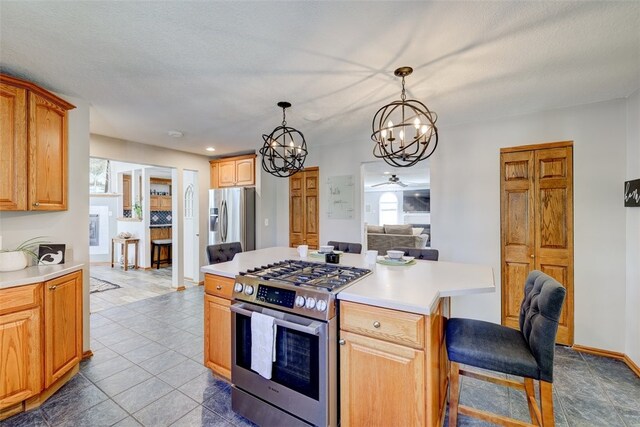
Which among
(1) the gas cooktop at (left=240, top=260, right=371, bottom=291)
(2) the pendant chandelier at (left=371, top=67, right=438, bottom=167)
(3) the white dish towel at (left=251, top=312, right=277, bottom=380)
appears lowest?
(3) the white dish towel at (left=251, top=312, right=277, bottom=380)

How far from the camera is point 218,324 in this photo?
7.10ft

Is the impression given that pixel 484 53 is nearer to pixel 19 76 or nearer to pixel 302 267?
pixel 302 267

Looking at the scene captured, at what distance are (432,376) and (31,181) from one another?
3.08 m

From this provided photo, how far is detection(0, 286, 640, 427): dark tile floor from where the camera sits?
188 centimetres

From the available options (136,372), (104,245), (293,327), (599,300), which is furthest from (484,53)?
(104,245)

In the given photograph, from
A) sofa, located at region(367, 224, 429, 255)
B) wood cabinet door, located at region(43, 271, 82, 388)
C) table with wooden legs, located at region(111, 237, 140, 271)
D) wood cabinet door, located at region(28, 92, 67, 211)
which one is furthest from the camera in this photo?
table with wooden legs, located at region(111, 237, 140, 271)

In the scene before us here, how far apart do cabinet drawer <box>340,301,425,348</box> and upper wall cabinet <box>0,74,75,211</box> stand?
2.53m

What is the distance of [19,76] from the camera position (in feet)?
7.34

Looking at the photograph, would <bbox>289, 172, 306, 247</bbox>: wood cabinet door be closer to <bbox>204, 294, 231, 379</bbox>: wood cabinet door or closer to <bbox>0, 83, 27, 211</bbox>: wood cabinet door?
<bbox>204, 294, 231, 379</bbox>: wood cabinet door

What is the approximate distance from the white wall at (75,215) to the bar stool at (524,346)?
321 cm

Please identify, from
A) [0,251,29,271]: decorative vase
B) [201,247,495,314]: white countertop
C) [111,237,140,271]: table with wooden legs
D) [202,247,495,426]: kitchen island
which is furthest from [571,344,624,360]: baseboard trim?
[111,237,140,271]: table with wooden legs

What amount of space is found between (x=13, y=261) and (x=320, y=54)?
9.01 feet

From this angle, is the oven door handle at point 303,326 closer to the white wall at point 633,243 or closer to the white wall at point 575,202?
the white wall at point 575,202

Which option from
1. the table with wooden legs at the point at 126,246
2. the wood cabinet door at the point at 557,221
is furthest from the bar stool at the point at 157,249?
the wood cabinet door at the point at 557,221
